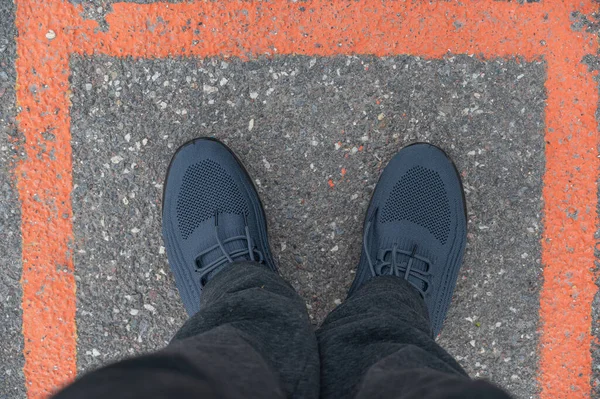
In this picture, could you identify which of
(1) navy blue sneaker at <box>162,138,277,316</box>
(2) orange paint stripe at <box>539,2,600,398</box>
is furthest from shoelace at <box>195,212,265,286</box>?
(2) orange paint stripe at <box>539,2,600,398</box>

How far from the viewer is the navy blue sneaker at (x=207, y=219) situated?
5.49ft

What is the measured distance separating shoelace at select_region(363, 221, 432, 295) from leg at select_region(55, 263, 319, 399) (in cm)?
36

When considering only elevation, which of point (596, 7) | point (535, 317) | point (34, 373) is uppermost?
point (596, 7)

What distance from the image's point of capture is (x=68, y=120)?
1.68 meters

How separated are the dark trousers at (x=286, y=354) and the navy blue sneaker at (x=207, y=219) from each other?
9cm

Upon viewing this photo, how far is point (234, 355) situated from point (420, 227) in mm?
→ 949

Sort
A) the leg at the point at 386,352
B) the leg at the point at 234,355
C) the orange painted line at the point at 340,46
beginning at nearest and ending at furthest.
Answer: the leg at the point at 234,355 → the leg at the point at 386,352 → the orange painted line at the point at 340,46

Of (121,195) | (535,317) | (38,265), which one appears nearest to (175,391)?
(121,195)

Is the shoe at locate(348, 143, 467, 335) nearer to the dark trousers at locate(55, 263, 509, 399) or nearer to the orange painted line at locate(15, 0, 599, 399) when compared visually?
the dark trousers at locate(55, 263, 509, 399)

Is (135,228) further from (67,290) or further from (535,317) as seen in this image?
(535,317)

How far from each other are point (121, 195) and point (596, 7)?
5.96ft

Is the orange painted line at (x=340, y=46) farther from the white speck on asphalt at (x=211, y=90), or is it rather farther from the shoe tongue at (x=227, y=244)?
the shoe tongue at (x=227, y=244)

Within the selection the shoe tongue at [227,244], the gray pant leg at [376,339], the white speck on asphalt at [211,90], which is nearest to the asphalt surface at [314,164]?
the white speck on asphalt at [211,90]

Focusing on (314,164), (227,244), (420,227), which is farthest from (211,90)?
(420,227)
